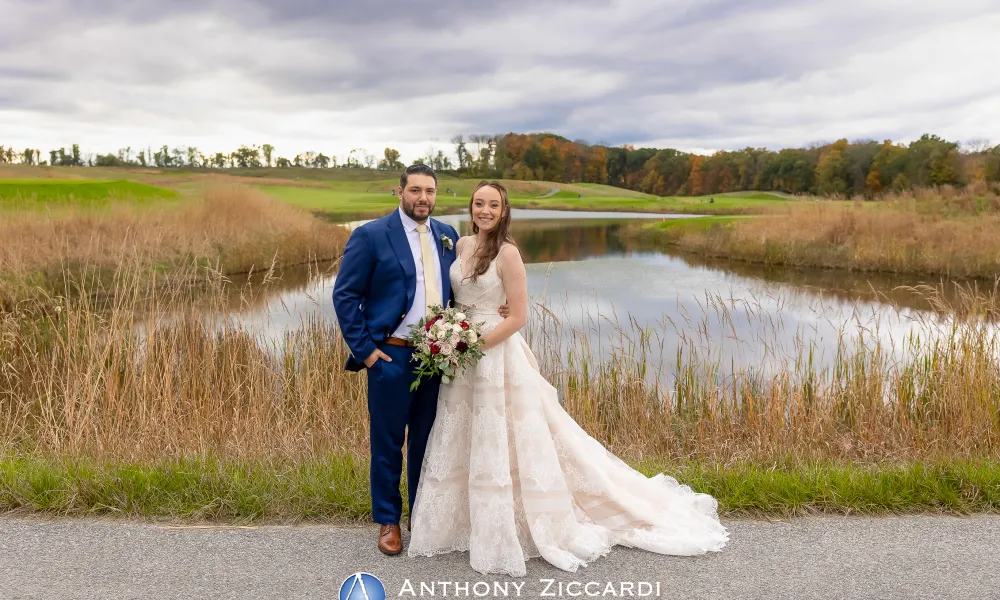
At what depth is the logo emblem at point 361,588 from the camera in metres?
2.88

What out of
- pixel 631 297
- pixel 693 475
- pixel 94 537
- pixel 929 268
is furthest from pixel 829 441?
pixel 929 268

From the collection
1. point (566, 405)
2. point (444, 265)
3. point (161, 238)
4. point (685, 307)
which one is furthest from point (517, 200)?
point (444, 265)

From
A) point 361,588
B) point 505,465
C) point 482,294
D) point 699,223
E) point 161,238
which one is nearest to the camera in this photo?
point 361,588

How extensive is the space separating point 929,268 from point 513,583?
19.6m

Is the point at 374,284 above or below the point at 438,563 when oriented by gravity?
above

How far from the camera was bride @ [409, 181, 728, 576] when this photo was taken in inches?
129

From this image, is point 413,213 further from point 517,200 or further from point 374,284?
point 517,200

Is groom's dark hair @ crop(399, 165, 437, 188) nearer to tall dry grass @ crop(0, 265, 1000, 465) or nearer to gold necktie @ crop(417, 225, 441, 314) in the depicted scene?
gold necktie @ crop(417, 225, 441, 314)

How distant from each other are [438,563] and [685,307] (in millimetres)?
8018

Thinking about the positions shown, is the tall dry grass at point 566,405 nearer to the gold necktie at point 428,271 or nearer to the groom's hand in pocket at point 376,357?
the groom's hand in pocket at point 376,357

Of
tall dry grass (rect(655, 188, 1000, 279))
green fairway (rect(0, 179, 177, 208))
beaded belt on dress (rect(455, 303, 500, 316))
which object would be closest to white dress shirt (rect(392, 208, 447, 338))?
beaded belt on dress (rect(455, 303, 500, 316))

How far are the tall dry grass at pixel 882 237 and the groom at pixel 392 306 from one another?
18.4 m

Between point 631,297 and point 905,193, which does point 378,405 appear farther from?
point 905,193

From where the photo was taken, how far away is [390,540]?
10.9ft
